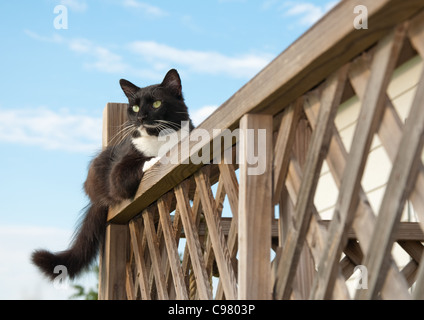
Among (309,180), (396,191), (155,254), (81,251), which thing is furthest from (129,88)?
(396,191)

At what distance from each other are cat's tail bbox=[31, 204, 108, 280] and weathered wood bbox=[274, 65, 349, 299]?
2.17 m

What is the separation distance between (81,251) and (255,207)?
90.1 inches

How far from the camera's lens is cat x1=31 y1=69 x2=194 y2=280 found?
12.8 feet

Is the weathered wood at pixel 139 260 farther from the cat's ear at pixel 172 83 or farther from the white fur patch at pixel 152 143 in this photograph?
the cat's ear at pixel 172 83

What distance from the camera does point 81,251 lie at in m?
4.04

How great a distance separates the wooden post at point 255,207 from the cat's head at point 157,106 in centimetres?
189

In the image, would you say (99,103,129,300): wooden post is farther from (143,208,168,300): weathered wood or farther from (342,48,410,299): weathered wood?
(342,48,410,299): weathered wood

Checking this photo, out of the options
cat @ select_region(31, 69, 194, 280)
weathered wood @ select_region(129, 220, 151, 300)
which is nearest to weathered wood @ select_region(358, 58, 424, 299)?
weathered wood @ select_region(129, 220, 151, 300)

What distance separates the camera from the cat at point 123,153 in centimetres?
390

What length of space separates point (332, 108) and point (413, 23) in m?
0.35

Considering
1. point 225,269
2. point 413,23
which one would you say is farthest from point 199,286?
point 413,23

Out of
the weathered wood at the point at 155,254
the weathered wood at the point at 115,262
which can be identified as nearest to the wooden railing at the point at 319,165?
the weathered wood at the point at 155,254

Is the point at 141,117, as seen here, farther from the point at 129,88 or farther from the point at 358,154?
the point at 358,154
